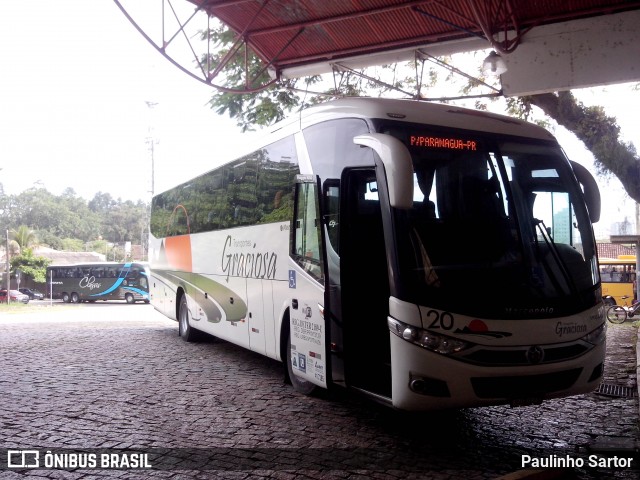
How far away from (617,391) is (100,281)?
156 ft

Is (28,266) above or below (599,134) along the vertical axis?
below

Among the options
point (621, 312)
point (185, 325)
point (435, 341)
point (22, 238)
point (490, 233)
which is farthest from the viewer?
point (22, 238)

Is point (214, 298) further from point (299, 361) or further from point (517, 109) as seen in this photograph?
point (517, 109)

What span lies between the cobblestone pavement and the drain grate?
187mm

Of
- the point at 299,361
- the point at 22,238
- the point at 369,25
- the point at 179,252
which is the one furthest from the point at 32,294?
the point at 299,361

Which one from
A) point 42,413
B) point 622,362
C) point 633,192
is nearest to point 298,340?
point 42,413

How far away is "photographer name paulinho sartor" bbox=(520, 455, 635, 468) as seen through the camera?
5.41m

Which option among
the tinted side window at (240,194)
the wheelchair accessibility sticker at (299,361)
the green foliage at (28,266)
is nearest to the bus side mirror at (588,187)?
the tinted side window at (240,194)

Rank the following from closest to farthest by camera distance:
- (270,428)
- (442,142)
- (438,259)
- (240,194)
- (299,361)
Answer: (438,259) → (442,142) → (270,428) → (299,361) → (240,194)

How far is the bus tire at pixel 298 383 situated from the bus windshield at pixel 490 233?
2.91 m

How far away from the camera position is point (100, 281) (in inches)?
1996

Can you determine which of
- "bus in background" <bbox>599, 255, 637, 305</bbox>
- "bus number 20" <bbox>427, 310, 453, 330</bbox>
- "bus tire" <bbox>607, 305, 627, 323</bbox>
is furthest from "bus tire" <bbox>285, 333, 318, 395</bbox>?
"bus in background" <bbox>599, 255, 637, 305</bbox>

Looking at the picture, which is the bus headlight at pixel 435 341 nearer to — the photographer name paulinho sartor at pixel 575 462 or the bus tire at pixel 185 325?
the photographer name paulinho sartor at pixel 575 462

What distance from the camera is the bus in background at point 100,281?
4966 centimetres
